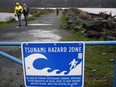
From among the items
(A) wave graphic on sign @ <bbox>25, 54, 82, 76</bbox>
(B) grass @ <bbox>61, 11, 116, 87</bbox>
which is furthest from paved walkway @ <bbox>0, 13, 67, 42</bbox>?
(A) wave graphic on sign @ <bbox>25, 54, 82, 76</bbox>

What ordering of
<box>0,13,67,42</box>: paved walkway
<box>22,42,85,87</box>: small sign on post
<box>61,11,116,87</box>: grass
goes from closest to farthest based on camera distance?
<box>22,42,85,87</box>: small sign on post → <box>61,11,116,87</box>: grass → <box>0,13,67,42</box>: paved walkway

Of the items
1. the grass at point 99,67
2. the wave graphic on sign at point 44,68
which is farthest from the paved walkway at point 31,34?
the wave graphic on sign at point 44,68

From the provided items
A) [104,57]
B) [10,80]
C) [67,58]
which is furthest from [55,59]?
[104,57]

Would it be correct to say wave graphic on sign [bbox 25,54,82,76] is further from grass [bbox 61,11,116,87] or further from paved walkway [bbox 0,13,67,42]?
paved walkway [bbox 0,13,67,42]

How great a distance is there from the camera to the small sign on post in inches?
148

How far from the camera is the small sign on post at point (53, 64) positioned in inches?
148

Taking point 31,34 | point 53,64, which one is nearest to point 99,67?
point 53,64

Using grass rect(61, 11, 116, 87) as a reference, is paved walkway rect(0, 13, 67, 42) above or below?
below

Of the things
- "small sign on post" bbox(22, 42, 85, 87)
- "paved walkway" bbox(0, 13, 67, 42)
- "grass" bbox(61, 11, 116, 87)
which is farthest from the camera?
"paved walkway" bbox(0, 13, 67, 42)

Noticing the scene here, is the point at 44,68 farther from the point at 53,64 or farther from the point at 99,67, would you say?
the point at 99,67

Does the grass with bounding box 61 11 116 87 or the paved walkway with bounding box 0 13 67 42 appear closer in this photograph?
the grass with bounding box 61 11 116 87

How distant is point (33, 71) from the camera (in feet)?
12.7

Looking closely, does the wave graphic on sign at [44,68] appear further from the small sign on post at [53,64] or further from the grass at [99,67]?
the grass at [99,67]

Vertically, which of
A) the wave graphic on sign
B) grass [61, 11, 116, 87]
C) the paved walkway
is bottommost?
the paved walkway
